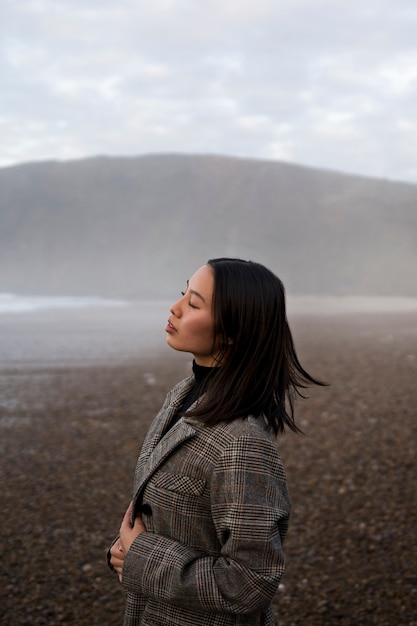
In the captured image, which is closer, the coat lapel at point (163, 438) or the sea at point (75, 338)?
the coat lapel at point (163, 438)

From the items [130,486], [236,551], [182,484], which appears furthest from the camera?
[130,486]

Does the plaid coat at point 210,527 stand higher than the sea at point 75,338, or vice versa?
the plaid coat at point 210,527

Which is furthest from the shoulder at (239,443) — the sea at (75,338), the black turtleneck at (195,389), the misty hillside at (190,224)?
the misty hillside at (190,224)

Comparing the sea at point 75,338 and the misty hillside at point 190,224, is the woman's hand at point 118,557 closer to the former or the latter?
the sea at point 75,338

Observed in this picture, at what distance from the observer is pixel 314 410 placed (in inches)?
373

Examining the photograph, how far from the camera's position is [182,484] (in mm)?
1692

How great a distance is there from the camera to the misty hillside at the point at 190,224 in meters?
68.3

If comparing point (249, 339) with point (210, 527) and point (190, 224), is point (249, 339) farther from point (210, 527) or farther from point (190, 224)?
point (190, 224)

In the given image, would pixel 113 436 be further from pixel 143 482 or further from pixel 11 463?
pixel 143 482

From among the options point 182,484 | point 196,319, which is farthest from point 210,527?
point 196,319

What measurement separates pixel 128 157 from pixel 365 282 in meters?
42.1

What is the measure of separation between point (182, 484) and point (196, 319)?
0.40 m

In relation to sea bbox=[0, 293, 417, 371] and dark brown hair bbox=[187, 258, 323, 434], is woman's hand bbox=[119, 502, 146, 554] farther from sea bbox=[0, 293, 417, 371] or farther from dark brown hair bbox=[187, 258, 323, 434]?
sea bbox=[0, 293, 417, 371]

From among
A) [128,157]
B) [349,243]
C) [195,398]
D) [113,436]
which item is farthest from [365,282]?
[195,398]
